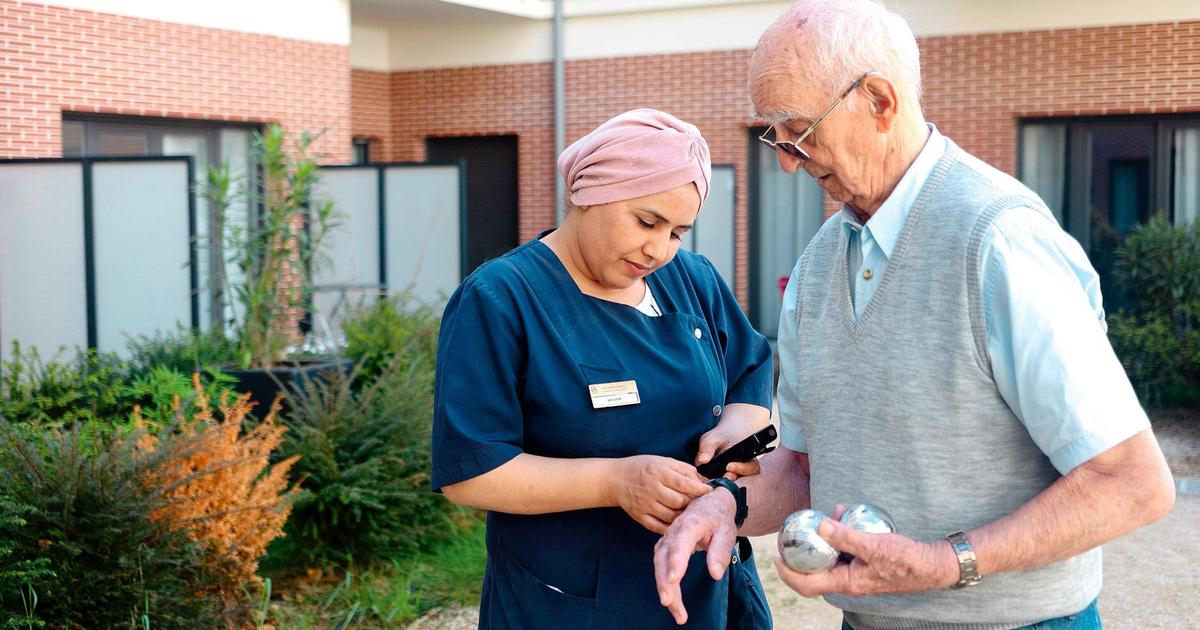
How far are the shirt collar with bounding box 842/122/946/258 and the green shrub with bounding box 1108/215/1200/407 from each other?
370 inches

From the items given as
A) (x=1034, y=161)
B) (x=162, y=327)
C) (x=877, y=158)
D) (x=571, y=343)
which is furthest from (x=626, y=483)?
(x=1034, y=161)

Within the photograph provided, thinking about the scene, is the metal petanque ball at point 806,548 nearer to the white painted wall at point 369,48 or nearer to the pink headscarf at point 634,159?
the pink headscarf at point 634,159

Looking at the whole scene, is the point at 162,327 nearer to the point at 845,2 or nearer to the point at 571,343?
the point at 571,343

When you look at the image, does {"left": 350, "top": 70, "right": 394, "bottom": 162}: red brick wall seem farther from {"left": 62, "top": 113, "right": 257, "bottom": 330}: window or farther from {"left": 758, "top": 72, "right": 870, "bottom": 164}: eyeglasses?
{"left": 758, "top": 72, "right": 870, "bottom": 164}: eyeglasses

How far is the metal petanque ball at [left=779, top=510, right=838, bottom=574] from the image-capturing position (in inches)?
66.5

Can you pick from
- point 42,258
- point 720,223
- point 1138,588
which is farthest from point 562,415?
point 720,223

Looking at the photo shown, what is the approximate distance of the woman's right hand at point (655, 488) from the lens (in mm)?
2150

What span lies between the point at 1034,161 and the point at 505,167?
22.7 feet

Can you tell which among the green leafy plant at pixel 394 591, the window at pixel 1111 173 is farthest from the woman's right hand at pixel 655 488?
the window at pixel 1111 173

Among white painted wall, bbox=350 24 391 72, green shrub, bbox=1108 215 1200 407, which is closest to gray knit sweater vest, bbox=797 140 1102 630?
green shrub, bbox=1108 215 1200 407

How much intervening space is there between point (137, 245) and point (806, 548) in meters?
8.92

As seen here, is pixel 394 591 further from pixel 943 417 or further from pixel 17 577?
pixel 943 417

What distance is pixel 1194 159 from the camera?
12.7 m

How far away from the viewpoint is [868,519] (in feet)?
5.68
